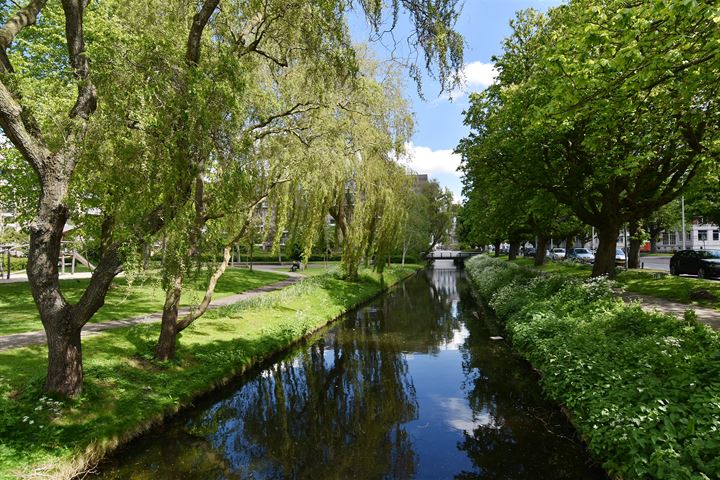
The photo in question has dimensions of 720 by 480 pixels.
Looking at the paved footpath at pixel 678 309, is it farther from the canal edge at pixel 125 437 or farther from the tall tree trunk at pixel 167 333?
the tall tree trunk at pixel 167 333

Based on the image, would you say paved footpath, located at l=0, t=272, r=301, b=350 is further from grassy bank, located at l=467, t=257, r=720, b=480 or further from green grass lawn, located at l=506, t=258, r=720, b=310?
green grass lawn, located at l=506, t=258, r=720, b=310

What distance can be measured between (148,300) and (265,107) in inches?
435

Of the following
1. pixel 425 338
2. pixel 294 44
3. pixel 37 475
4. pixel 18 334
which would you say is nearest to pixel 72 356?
pixel 37 475

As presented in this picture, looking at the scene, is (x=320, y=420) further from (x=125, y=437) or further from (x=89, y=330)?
(x=89, y=330)

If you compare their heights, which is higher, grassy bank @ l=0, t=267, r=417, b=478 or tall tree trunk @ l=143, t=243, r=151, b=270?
tall tree trunk @ l=143, t=243, r=151, b=270

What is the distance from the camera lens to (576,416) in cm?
715

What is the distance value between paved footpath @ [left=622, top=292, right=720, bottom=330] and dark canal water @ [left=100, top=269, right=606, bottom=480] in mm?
4025

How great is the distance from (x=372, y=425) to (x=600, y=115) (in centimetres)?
885

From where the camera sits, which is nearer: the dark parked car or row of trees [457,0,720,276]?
row of trees [457,0,720,276]

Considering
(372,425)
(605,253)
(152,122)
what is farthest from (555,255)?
(152,122)

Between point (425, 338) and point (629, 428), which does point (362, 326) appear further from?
point (629, 428)

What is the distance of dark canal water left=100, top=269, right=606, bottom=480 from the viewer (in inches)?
250

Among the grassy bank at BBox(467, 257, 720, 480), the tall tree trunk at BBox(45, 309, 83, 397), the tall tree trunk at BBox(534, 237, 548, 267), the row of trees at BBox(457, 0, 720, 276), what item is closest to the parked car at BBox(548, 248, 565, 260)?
the tall tree trunk at BBox(534, 237, 548, 267)

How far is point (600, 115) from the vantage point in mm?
10328
